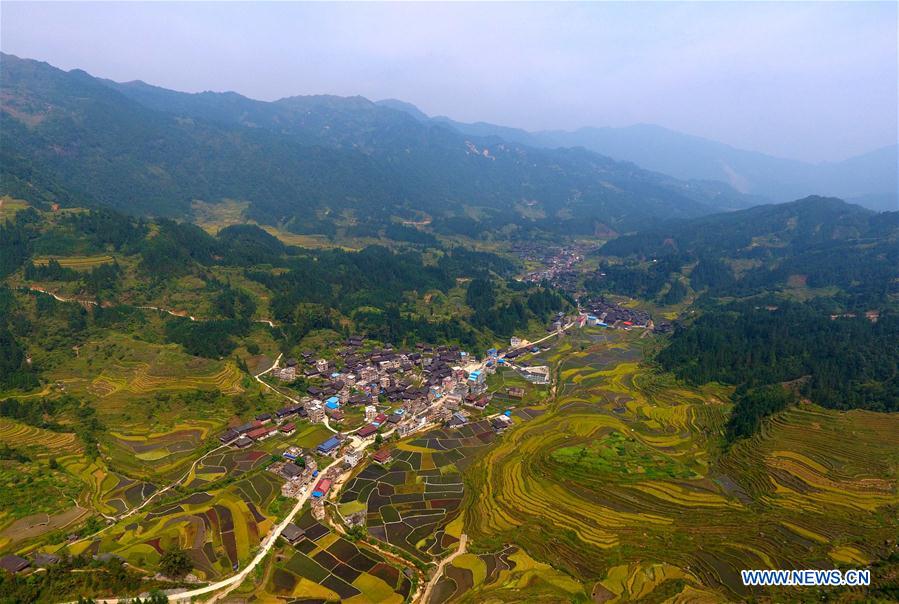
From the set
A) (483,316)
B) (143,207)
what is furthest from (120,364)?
(143,207)

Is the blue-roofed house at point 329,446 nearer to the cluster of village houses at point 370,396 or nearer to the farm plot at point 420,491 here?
the cluster of village houses at point 370,396

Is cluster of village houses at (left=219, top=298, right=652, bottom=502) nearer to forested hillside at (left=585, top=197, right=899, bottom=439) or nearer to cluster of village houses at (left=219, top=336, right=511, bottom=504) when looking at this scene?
cluster of village houses at (left=219, top=336, right=511, bottom=504)

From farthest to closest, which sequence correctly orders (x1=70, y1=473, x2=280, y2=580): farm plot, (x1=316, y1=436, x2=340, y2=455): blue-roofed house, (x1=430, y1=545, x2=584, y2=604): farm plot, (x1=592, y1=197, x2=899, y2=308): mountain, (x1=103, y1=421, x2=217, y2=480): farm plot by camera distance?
1. (x1=592, y1=197, x2=899, y2=308): mountain
2. (x1=316, y1=436, x2=340, y2=455): blue-roofed house
3. (x1=103, y1=421, x2=217, y2=480): farm plot
4. (x1=70, y1=473, x2=280, y2=580): farm plot
5. (x1=430, y1=545, x2=584, y2=604): farm plot

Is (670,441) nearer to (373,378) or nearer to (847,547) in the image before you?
(847,547)

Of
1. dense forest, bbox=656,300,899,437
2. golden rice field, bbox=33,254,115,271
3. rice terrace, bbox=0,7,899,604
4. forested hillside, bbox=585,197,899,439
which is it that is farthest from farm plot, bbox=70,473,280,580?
golden rice field, bbox=33,254,115,271

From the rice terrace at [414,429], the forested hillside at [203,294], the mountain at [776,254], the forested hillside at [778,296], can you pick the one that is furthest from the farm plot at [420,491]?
the mountain at [776,254]

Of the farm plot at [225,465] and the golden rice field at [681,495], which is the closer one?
the golden rice field at [681,495]
